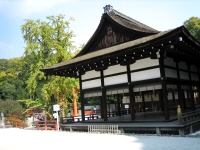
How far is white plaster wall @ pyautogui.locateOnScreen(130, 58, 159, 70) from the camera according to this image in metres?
12.2

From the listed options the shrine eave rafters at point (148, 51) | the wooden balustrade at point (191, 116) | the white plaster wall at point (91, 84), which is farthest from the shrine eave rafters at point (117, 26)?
the wooden balustrade at point (191, 116)

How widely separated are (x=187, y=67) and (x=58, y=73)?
10.4 m

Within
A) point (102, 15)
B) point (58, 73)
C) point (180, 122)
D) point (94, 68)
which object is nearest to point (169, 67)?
point (180, 122)

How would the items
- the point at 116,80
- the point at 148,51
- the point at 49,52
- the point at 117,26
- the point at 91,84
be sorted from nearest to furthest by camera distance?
the point at 148,51 < the point at 116,80 < the point at 117,26 < the point at 91,84 < the point at 49,52

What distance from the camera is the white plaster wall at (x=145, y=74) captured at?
39.6 ft

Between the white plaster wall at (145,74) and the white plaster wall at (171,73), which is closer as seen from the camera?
the white plaster wall at (145,74)

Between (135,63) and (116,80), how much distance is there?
1.86 metres

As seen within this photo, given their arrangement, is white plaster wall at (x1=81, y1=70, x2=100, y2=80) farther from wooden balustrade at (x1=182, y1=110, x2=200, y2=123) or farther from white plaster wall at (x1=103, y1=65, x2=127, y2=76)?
wooden balustrade at (x1=182, y1=110, x2=200, y2=123)

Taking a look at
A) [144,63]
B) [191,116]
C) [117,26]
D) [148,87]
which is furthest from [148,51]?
[191,116]

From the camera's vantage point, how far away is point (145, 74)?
1259 cm

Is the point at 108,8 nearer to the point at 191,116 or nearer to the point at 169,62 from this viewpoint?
the point at 169,62

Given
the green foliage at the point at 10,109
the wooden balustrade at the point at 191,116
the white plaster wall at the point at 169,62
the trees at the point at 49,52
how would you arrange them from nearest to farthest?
the wooden balustrade at the point at 191,116, the white plaster wall at the point at 169,62, the trees at the point at 49,52, the green foliage at the point at 10,109

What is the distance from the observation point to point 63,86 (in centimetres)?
2170

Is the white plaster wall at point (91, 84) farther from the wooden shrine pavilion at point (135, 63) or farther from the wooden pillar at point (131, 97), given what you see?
the wooden pillar at point (131, 97)
